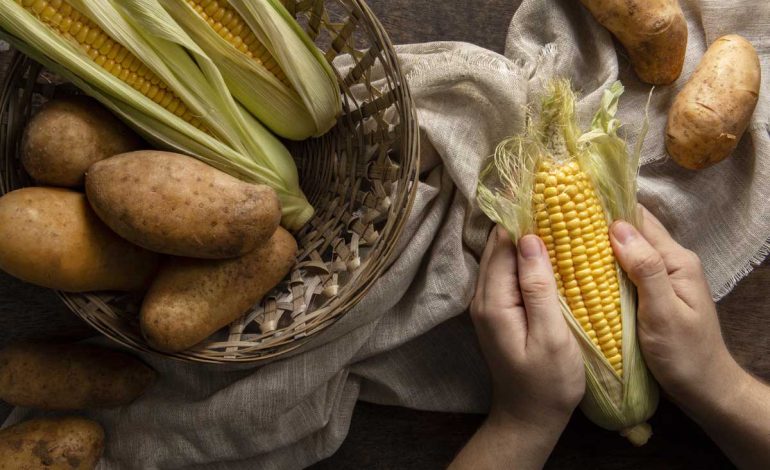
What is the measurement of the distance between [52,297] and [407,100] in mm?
638

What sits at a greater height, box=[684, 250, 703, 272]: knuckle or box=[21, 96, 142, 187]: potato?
box=[21, 96, 142, 187]: potato

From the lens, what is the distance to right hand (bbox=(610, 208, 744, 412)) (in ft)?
2.80

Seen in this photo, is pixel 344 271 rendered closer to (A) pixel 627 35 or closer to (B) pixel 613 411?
(B) pixel 613 411

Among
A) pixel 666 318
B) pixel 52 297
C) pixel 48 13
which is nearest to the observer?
pixel 48 13

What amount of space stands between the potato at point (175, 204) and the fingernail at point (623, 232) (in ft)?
1.58

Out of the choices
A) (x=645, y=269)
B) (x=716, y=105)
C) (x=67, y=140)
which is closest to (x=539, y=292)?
(x=645, y=269)

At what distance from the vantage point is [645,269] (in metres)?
0.85

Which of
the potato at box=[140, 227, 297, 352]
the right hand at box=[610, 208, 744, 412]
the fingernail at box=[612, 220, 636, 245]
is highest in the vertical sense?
the potato at box=[140, 227, 297, 352]

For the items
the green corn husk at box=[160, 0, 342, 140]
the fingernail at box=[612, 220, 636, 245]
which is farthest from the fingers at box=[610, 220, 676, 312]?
the green corn husk at box=[160, 0, 342, 140]

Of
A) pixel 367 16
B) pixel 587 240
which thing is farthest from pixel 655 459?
pixel 367 16

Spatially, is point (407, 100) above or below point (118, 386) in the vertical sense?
above

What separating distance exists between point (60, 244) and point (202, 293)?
0.58ft

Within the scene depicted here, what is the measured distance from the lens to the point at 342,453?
3.38ft

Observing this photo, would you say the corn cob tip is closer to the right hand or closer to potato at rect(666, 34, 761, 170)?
the right hand
